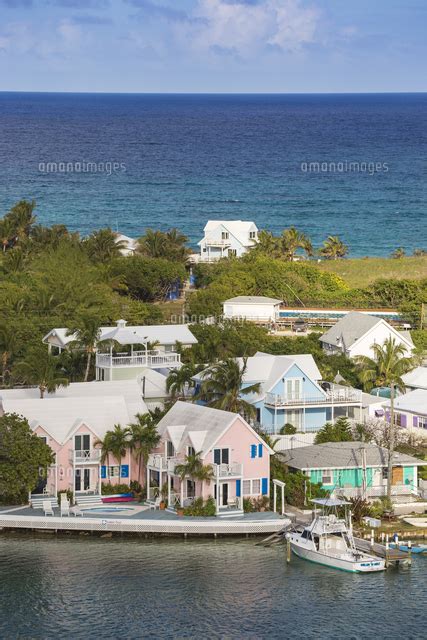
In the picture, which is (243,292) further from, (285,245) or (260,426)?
(260,426)

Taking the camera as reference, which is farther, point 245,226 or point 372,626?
point 245,226

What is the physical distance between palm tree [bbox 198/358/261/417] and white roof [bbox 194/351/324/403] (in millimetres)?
4270

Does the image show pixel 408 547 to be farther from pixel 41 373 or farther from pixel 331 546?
pixel 41 373

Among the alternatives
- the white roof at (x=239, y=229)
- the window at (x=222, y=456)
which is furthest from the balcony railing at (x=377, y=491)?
the white roof at (x=239, y=229)

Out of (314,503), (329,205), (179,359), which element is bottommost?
(314,503)

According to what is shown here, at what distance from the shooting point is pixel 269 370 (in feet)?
219

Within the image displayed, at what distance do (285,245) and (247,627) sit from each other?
7180 cm

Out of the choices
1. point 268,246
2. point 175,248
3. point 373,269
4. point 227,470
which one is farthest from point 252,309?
point 227,470

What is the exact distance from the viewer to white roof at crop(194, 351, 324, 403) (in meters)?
65.6

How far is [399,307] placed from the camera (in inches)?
3666

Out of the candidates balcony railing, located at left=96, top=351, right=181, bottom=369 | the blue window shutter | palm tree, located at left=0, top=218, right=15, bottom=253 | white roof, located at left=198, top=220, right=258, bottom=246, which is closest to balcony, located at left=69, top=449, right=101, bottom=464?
the blue window shutter

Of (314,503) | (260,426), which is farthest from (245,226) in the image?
(314,503)

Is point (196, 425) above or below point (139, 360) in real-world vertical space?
below

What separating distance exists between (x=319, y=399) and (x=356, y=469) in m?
8.06
